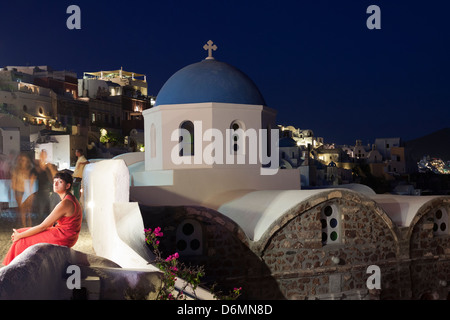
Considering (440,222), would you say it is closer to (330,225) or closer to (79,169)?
(330,225)

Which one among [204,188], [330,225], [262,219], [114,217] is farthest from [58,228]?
[204,188]

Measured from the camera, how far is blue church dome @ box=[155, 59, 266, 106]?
12.4 metres

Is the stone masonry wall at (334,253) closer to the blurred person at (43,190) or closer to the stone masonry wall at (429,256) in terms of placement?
the stone masonry wall at (429,256)

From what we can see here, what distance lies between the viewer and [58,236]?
5.36 meters

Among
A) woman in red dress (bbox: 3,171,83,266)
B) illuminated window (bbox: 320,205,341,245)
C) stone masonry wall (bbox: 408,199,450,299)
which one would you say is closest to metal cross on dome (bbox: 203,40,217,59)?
illuminated window (bbox: 320,205,341,245)

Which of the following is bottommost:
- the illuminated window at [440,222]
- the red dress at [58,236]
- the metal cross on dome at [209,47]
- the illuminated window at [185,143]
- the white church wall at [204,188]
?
the illuminated window at [440,222]

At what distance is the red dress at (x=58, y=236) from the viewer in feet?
A: 17.1

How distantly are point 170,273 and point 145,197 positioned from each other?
236 inches

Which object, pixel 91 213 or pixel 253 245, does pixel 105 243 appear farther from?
pixel 253 245

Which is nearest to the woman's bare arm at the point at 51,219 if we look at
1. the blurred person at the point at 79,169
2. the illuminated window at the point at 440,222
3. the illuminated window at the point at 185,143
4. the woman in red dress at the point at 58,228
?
the woman in red dress at the point at 58,228

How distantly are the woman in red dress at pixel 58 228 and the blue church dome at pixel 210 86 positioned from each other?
23.2 ft

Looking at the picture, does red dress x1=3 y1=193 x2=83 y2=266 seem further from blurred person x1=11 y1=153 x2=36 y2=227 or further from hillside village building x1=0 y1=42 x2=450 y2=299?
blurred person x1=11 y1=153 x2=36 y2=227

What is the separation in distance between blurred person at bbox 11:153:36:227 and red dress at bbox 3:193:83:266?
3681mm
